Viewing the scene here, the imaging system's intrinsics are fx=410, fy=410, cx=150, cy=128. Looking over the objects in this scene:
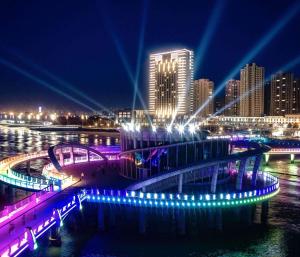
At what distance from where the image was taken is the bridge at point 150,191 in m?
32.5

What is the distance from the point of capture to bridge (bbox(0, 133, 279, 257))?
32.5m

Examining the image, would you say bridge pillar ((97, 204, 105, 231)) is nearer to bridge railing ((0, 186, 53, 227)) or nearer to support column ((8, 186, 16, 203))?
bridge railing ((0, 186, 53, 227))

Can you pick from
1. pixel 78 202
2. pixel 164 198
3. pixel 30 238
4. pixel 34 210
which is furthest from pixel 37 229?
pixel 164 198

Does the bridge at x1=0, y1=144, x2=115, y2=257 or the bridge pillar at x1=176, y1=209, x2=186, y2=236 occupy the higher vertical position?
the bridge at x1=0, y1=144, x2=115, y2=257

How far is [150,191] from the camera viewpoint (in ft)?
153

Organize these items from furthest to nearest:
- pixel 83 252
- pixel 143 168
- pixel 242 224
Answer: pixel 143 168, pixel 242 224, pixel 83 252

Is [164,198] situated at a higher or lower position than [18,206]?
lower

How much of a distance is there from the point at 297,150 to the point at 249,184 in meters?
54.0

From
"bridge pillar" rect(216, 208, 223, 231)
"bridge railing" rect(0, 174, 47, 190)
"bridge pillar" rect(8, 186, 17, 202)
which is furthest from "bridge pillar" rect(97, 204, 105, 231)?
"bridge pillar" rect(8, 186, 17, 202)

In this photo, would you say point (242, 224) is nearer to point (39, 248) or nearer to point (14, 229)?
point (39, 248)

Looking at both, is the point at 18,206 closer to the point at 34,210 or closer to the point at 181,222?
the point at 34,210

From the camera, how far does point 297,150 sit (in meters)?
101

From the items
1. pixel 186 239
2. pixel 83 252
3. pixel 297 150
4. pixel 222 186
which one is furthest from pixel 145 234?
pixel 297 150

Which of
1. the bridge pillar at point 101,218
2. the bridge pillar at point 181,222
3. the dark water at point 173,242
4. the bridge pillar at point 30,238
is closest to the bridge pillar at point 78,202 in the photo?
the bridge pillar at point 101,218
